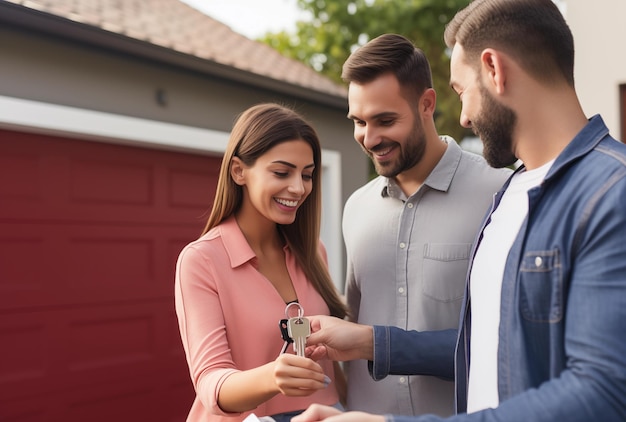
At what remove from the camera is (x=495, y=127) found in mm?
1604

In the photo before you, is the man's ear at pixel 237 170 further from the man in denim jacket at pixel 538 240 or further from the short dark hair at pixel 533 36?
the short dark hair at pixel 533 36

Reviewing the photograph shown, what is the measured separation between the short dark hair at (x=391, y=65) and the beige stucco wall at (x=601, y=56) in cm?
350

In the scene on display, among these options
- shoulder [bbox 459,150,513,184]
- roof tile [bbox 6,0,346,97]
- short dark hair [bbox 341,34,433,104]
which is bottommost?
shoulder [bbox 459,150,513,184]

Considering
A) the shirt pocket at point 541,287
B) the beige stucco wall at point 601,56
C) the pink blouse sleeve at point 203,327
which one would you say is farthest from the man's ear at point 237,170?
the beige stucco wall at point 601,56

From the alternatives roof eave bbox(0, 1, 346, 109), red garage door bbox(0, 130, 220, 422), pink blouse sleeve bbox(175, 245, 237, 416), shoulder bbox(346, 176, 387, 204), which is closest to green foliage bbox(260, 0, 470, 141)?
roof eave bbox(0, 1, 346, 109)

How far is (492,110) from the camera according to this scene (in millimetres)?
1589

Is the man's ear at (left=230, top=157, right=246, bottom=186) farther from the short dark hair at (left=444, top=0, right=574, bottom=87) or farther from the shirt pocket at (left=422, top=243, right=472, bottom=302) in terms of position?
the short dark hair at (left=444, top=0, right=574, bottom=87)

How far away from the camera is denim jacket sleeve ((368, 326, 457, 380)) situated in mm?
2168

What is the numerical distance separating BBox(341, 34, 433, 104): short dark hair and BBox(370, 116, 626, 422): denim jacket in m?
1.06

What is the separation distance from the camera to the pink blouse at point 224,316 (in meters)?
2.06

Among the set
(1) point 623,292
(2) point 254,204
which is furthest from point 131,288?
(1) point 623,292

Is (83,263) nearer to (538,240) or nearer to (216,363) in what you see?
(216,363)

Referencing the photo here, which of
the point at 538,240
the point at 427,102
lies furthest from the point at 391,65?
the point at 538,240

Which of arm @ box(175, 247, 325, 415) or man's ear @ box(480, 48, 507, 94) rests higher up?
man's ear @ box(480, 48, 507, 94)
